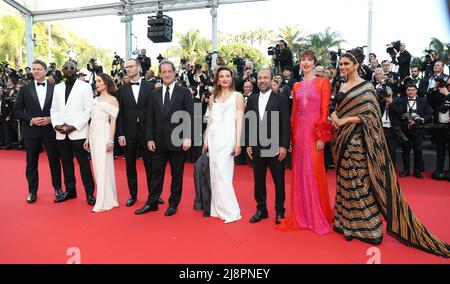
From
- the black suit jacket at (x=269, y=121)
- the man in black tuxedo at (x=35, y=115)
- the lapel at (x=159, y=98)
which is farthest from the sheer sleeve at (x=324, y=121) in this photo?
the man in black tuxedo at (x=35, y=115)

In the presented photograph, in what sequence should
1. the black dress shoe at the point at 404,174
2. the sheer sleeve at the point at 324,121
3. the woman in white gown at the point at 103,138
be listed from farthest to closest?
the black dress shoe at the point at 404,174
the woman in white gown at the point at 103,138
the sheer sleeve at the point at 324,121

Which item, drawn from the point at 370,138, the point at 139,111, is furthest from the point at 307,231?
the point at 139,111

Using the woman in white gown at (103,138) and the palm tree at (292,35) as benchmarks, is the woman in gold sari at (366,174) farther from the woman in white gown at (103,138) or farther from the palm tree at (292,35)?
the palm tree at (292,35)

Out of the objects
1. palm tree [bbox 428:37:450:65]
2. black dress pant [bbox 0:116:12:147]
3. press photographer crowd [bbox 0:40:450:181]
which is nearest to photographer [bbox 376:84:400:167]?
press photographer crowd [bbox 0:40:450:181]

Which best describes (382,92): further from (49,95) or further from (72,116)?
(49,95)

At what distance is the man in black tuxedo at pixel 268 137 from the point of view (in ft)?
12.3

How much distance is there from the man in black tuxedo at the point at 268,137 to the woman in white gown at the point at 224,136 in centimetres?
16

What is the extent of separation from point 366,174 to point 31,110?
4031 millimetres

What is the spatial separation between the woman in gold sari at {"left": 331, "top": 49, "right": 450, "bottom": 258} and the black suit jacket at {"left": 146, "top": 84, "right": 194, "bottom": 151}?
1711mm

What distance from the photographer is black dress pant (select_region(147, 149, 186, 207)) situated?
421 centimetres

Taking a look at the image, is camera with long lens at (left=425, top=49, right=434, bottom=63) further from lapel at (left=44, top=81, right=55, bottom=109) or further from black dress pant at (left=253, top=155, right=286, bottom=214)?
lapel at (left=44, top=81, right=55, bottom=109)

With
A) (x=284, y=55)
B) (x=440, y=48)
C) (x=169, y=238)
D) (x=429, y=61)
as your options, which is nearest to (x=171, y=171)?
(x=169, y=238)

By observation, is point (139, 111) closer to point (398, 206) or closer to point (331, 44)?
point (398, 206)

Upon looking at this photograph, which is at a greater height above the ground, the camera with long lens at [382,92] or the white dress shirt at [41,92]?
the camera with long lens at [382,92]
